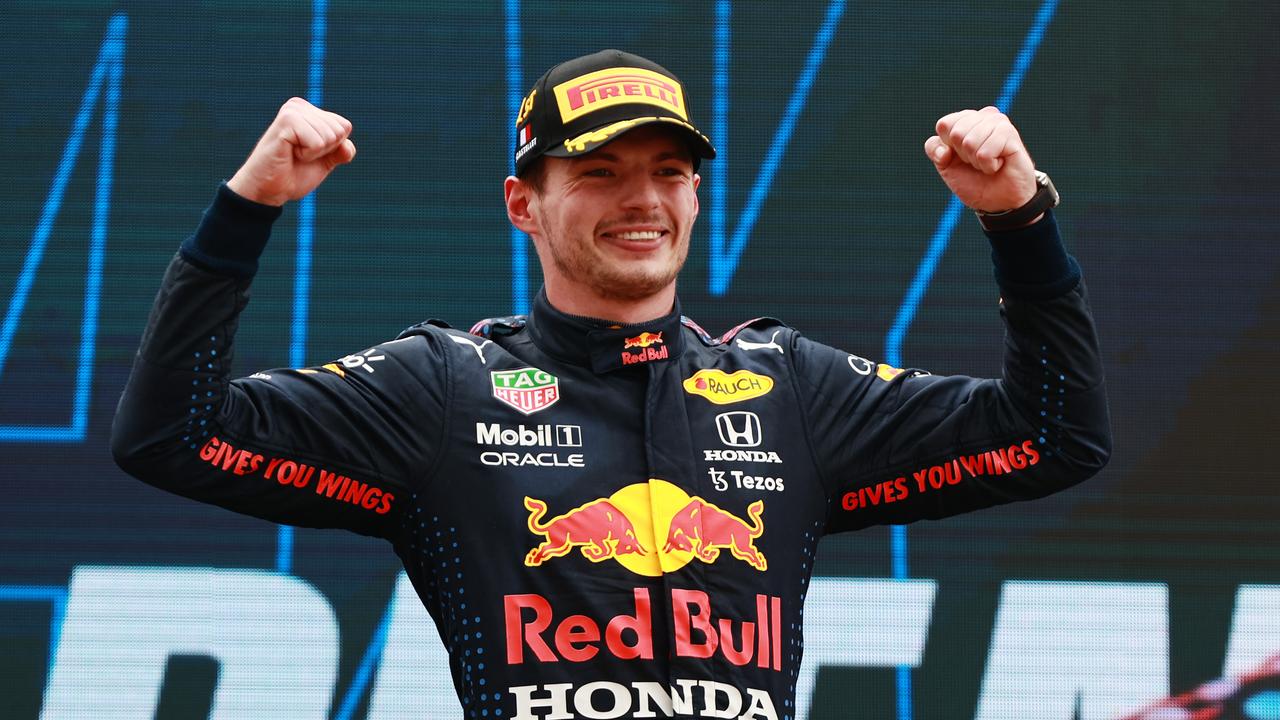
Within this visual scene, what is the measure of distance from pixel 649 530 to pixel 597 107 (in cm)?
49

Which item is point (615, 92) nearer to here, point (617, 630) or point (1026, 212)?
point (1026, 212)

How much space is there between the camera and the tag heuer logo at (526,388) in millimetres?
1813

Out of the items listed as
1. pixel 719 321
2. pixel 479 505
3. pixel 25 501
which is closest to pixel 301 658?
pixel 25 501

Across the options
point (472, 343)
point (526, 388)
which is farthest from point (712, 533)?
point (472, 343)

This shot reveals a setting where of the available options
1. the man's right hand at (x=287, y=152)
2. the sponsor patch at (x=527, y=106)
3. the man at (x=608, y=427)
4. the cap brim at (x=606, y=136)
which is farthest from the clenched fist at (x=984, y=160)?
the man's right hand at (x=287, y=152)

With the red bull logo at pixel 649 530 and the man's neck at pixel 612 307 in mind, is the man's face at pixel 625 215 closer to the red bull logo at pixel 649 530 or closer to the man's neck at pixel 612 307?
the man's neck at pixel 612 307

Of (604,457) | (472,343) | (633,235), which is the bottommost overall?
(604,457)

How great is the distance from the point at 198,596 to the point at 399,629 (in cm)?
38

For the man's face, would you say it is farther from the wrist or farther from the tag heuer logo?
the wrist

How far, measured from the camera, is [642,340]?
1842mm

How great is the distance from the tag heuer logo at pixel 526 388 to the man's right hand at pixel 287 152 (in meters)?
0.35

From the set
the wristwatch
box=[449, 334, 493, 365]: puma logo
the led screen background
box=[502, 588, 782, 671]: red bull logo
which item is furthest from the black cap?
the led screen background

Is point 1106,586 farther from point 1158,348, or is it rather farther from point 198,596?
point 198,596

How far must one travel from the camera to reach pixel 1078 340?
1760 millimetres
